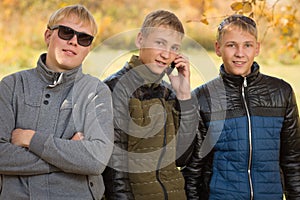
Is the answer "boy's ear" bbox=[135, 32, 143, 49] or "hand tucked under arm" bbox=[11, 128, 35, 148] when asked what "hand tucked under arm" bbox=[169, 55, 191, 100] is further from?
"hand tucked under arm" bbox=[11, 128, 35, 148]

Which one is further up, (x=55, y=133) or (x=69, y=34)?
(x=69, y=34)

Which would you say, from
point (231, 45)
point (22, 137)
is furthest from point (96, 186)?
point (231, 45)

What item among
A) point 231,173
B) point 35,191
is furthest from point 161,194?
point 35,191

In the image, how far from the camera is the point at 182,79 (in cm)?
276

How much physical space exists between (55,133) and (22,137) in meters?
0.14

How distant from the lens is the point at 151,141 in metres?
2.58

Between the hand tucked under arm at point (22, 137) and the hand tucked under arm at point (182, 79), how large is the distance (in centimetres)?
76

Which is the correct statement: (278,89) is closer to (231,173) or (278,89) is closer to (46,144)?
(231,173)

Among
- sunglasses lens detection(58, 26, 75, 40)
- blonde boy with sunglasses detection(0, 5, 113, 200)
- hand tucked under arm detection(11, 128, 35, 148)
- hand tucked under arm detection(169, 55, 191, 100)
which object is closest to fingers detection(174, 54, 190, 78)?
hand tucked under arm detection(169, 55, 191, 100)

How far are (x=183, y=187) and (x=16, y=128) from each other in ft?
2.75

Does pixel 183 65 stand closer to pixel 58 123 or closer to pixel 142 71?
pixel 142 71

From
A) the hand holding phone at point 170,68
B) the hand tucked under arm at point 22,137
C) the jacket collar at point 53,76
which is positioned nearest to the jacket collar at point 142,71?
the hand holding phone at point 170,68

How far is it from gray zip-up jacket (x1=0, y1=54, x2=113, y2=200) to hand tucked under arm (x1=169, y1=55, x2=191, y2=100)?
393mm

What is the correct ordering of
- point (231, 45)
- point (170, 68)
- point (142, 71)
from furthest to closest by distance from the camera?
point (231, 45), point (170, 68), point (142, 71)
